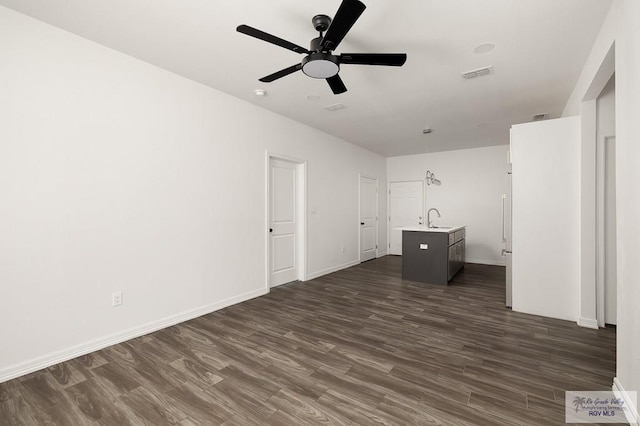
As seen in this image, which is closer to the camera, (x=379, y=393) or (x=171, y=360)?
(x=379, y=393)

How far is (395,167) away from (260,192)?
16.1ft

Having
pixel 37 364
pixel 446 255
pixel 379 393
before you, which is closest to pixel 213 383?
pixel 379 393

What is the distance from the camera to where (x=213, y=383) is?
84.7 inches

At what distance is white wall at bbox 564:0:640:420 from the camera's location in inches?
64.1

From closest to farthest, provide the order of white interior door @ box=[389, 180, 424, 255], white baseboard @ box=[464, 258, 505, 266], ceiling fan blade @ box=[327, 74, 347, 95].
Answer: ceiling fan blade @ box=[327, 74, 347, 95] → white baseboard @ box=[464, 258, 505, 266] → white interior door @ box=[389, 180, 424, 255]

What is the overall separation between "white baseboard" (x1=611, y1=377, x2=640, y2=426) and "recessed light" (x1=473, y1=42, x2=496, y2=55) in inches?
110

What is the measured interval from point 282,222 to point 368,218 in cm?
302

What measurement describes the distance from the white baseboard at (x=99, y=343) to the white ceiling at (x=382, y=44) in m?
2.73

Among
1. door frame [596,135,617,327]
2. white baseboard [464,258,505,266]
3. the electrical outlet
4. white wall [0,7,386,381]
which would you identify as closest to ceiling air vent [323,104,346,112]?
white wall [0,7,386,381]

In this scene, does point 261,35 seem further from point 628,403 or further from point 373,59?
point 628,403

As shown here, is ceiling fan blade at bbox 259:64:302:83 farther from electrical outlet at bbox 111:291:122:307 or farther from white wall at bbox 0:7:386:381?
electrical outlet at bbox 111:291:122:307

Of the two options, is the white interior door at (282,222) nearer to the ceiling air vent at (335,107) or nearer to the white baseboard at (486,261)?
the ceiling air vent at (335,107)

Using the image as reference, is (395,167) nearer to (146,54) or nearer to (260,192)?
(260,192)

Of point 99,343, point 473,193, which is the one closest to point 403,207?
point 473,193
